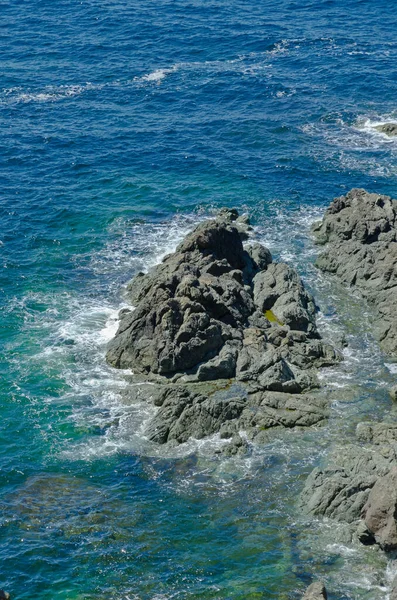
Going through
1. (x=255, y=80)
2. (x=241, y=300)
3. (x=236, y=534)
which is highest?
(x=255, y=80)

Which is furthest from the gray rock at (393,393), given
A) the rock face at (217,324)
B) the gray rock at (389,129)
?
the gray rock at (389,129)

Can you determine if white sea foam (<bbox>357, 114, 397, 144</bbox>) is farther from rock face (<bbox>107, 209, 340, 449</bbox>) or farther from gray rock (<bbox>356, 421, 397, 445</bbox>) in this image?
gray rock (<bbox>356, 421, 397, 445</bbox>)

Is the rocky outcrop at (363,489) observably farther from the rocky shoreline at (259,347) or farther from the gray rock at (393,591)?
the gray rock at (393,591)

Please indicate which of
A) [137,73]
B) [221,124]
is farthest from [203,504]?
[137,73]

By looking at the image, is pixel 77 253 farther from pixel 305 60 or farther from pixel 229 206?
pixel 305 60

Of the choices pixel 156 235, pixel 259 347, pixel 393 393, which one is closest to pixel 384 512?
pixel 393 393

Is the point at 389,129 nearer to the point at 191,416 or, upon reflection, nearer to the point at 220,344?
the point at 220,344
